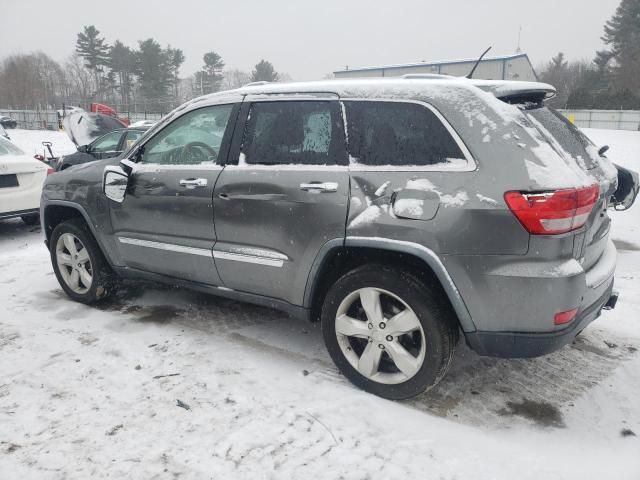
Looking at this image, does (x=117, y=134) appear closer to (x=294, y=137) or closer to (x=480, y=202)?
(x=294, y=137)

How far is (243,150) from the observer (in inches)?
132

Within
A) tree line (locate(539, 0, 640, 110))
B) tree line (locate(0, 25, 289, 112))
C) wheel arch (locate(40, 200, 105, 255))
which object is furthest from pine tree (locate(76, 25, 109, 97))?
wheel arch (locate(40, 200, 105, 255))

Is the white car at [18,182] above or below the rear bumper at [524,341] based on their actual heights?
above

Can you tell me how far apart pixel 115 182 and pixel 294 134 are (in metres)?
1.62

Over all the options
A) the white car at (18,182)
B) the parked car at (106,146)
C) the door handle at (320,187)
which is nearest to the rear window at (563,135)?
the door handle at (320,187)

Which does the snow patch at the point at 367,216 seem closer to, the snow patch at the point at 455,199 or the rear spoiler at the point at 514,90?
the snow patch at the point at 455,199

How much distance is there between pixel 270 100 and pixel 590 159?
199cm

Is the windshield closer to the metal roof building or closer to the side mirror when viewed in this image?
the side mirror

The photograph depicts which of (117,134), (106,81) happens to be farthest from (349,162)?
(106,81)

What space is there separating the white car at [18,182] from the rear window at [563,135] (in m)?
6.78

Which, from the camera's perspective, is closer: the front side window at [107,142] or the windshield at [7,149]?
the windshield at [7,149]

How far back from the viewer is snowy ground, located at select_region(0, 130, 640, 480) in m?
2.40

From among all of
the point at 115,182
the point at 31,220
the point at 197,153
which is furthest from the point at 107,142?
the point at 197,153

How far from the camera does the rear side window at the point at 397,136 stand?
2623 millimetres
